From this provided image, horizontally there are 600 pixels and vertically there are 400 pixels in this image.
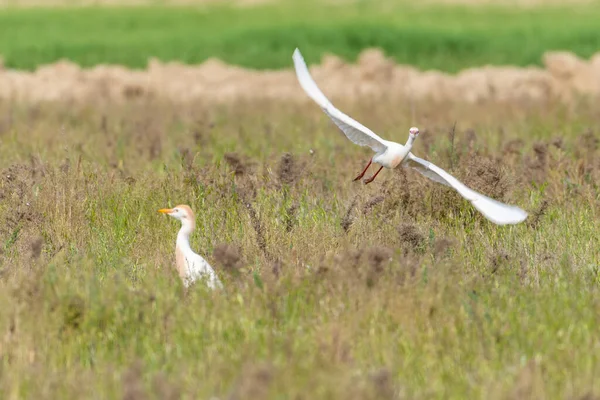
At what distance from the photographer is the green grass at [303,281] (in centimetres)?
461

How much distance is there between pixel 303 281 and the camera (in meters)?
5.69

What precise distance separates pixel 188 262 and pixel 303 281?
67cm

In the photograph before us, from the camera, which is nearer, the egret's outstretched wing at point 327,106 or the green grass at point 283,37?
the egret's outstretched wing at point 327,106

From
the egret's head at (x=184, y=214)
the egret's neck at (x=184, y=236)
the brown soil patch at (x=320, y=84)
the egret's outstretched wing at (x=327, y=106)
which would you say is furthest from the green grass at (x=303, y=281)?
the brown soil patch at (x=320, y=84)

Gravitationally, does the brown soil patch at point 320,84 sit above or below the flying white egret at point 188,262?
above

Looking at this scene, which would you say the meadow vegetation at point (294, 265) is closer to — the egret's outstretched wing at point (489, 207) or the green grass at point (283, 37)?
the egret's outstretched wing at point (489, 207)

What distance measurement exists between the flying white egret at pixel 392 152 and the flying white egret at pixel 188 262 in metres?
1.02

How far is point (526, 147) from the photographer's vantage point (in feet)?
36.5

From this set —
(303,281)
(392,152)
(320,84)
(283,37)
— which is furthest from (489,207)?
(283,37)

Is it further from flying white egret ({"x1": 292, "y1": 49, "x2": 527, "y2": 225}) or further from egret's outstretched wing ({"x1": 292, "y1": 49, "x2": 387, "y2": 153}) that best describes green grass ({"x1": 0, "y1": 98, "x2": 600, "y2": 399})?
egret's outstretched wing ({"x1": 292, "y1": 49, "x2": 387, "y2": 153})

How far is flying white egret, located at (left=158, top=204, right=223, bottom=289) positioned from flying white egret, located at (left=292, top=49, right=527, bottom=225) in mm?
1016

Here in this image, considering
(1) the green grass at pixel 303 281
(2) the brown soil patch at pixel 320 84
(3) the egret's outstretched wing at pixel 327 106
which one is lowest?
(1) the green grass at pixel 303 281

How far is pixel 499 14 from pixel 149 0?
67.1 ft

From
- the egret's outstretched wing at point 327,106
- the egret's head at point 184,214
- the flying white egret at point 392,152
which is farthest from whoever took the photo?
the egret's outstretched wing at point 327,106
